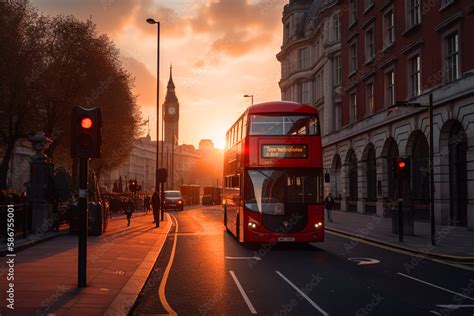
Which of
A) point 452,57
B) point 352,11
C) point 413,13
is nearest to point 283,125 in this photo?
point 452,57

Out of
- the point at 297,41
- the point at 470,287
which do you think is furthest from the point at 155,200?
the point at 297,41

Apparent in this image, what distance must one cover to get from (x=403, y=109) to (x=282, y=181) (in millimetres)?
16941

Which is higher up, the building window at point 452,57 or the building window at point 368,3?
the building window at point 368,3

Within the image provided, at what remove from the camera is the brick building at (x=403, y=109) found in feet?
79.9

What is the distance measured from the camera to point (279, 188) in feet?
51.6

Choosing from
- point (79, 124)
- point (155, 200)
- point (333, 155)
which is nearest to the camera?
point (79, 124)

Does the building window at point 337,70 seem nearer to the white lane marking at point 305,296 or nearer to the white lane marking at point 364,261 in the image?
the white lane marking at point 364,261

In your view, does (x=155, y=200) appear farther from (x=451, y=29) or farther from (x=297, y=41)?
(x=297, y=41)

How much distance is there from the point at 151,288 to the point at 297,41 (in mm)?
51724

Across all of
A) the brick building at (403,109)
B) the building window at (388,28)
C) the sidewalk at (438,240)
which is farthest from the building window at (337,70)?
the sidewalk at (438,240)

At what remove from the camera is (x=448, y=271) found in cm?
1215

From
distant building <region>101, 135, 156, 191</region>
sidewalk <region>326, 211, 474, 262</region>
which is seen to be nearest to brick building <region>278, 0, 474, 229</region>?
sidewalk <region>326, 211, 474, 262</region>

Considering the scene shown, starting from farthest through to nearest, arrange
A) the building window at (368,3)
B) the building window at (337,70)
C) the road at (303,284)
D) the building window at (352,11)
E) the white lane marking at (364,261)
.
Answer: the building window at (337,70)
the building window at (352,11)
the building window at (368,3)
the white lane marking at (364,261)
the road at (303,284)

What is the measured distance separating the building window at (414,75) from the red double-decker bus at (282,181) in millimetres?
15633
